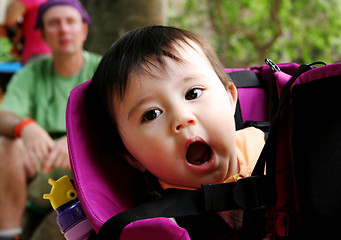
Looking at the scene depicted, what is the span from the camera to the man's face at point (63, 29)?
208 cm

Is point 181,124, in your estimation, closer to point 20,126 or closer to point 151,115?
point 151,115

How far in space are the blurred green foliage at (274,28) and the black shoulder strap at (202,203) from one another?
2726 millimetres

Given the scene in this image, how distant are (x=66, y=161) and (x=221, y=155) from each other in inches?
35.8

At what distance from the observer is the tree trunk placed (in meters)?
2.53

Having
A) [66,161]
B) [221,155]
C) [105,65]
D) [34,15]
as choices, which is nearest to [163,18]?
[34,15]

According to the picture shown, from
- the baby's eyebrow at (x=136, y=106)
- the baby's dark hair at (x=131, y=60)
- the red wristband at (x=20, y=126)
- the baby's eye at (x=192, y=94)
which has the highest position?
the baby's dark hair at (x=131, y=60)

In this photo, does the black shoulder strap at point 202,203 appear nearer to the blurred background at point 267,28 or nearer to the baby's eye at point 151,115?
the baby's eye at point 151,115

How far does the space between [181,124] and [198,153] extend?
0.08 m

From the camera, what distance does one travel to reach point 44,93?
2055 mm

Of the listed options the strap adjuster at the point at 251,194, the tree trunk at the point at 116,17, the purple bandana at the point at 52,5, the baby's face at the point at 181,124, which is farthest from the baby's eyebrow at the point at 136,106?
the tree trunk at the point at 116,17

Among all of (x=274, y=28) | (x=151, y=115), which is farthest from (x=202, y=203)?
(x=274, y=28)

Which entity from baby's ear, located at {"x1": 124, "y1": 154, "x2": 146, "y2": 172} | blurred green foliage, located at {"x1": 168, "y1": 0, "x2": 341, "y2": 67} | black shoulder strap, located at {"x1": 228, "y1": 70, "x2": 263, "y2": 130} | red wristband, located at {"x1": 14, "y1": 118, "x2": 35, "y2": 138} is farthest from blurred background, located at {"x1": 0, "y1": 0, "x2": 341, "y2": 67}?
baby's ear, located at {"x1": 124, "y1": 154, "x2": 146, "y2": 172}

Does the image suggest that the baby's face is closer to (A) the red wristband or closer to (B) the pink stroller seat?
(B) the pink stroller seat

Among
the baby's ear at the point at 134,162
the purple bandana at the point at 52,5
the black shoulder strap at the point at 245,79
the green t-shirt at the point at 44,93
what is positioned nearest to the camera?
the baby's ear at the point at 134,162
